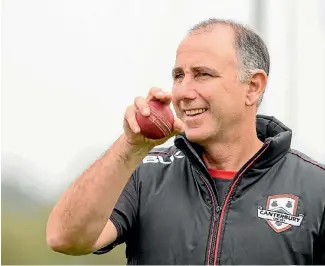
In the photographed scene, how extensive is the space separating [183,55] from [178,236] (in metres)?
0.75

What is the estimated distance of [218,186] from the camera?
3.05 meters

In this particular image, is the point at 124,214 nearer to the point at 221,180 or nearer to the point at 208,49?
the point at 221,180

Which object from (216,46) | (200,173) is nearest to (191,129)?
(200,173)

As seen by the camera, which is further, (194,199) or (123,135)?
(194,199)

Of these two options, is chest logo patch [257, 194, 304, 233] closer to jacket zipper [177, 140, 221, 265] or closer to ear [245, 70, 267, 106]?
jacket zipper [177, 140, 221, 265]

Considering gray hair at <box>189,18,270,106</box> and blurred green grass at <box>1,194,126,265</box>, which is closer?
gray hair at <box>189,18,270,106</box>

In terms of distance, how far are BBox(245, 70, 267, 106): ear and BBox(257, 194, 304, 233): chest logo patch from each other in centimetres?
48

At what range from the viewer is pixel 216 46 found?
125 inches

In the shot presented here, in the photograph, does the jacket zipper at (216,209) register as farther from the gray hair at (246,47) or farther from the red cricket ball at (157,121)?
the red cricket ball at (157,121)

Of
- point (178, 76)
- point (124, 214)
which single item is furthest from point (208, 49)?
point (124, 214)

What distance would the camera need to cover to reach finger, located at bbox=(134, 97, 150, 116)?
2463 mm

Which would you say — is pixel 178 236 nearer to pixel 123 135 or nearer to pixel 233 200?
pixel 233 200

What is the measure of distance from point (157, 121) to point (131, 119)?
9 cm

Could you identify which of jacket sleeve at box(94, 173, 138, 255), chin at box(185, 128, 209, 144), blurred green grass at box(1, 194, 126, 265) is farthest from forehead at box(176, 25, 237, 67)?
blurred green grass at box(1, 194, 126, 265)
